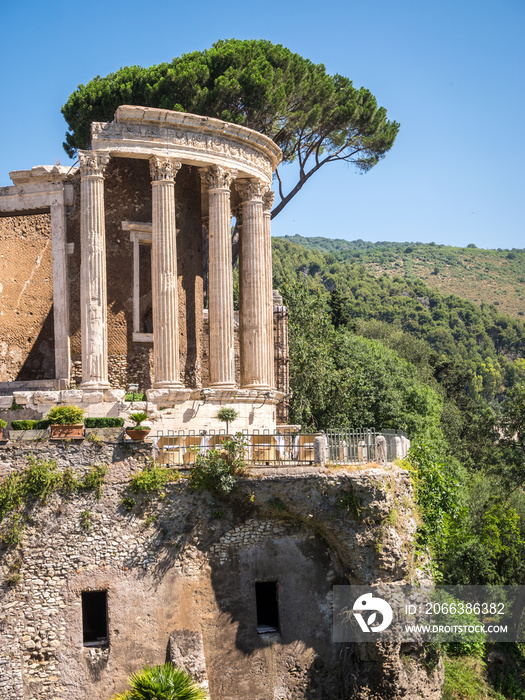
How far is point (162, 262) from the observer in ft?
90.9

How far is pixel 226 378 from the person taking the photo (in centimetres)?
2858

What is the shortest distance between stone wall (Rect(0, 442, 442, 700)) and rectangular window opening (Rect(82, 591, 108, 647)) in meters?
0.82

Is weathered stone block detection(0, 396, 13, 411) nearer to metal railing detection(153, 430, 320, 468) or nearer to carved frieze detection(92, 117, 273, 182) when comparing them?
metal railing detection(153, 430, 320, 468)

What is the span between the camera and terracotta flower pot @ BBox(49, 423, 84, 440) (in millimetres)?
22375

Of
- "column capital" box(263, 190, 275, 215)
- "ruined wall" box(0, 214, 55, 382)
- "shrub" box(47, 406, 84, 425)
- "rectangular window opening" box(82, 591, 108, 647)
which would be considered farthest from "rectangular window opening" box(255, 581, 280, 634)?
"column capital" box(263, 190, 275, 215)

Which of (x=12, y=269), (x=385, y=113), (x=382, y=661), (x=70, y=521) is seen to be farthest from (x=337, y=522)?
(x=385, y=113)

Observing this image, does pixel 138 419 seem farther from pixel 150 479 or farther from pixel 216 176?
pixel 216 176

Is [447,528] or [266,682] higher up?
[447,528]

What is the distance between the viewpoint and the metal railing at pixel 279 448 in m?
23.1

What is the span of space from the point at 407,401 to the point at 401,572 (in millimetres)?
20079

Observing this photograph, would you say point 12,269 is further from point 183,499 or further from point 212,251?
point 183,499

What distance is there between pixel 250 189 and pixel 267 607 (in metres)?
14.3

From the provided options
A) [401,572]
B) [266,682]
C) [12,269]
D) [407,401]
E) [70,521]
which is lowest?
[266,682]

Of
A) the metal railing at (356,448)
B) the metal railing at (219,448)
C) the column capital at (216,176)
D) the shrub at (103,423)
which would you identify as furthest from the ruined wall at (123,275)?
the metal railing at (356,448)
